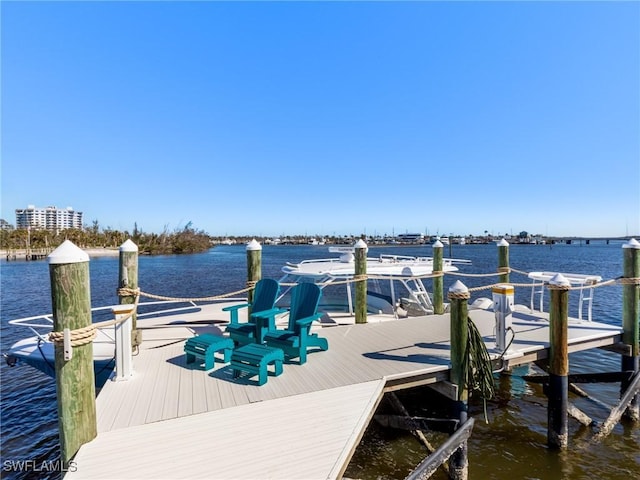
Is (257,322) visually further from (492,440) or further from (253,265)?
(492,440)

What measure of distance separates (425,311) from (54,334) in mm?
9024

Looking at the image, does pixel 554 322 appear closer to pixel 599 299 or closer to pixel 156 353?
pixel 156 353

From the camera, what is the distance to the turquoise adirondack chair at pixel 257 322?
5938 mm

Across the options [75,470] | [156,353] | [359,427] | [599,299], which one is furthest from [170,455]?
[599,299]

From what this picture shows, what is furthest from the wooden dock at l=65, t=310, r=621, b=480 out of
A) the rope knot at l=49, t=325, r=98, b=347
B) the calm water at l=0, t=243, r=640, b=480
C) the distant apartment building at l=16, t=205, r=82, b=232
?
the distant apartment building at l=16, t=205, r=82, b=232

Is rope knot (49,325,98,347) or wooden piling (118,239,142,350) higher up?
wooden piling (118,239,142,350)

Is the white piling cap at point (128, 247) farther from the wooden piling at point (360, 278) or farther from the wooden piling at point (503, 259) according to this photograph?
the wooden piling at point (503, 259)

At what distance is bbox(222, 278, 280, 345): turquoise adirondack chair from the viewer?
5.94m

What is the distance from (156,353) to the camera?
6.24m

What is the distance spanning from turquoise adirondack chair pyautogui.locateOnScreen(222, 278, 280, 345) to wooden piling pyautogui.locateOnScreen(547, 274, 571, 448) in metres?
4.75

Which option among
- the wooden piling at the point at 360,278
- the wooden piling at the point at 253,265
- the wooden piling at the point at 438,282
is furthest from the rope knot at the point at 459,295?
the wooden piling at the point at 438,282

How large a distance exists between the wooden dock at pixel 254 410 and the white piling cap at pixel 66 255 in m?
1.84

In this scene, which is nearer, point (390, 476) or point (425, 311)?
point (390, 476)

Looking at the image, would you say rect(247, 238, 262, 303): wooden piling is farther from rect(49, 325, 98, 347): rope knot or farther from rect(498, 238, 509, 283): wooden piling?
rect(498, 238, 509, 283): wooden piling
